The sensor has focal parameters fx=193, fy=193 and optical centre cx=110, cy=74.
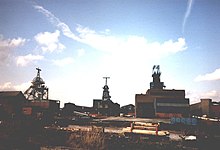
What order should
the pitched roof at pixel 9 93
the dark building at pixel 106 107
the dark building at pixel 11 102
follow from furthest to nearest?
the dark building at pixel 106 107 → the pitched roof at pixel 9 93 → the dark building at pixel 11 102

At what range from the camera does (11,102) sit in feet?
117

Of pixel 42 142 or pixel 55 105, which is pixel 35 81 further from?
pixel 42 142

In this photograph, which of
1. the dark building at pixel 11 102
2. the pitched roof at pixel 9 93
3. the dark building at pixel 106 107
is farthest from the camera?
the dark building at pixel 106 107

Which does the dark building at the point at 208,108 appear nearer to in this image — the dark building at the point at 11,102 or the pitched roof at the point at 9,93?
the dark building at the point at 11,102

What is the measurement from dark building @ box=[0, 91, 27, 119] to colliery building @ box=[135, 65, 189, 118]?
2208 centimetres

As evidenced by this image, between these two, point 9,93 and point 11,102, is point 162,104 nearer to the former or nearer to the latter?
point 11,102

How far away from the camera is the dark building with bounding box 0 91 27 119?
3319cm

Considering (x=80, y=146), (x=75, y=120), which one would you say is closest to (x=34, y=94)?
(x=75, y=120)

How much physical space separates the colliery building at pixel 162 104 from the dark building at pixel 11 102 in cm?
2208

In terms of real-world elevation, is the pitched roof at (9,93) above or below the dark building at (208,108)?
above

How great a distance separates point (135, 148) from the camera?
1177 centimetres

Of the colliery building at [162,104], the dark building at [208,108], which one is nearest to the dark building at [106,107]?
the colliery building at [162,104]

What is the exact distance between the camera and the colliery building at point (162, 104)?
34000 mm

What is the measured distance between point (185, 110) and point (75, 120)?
19.7 meters
